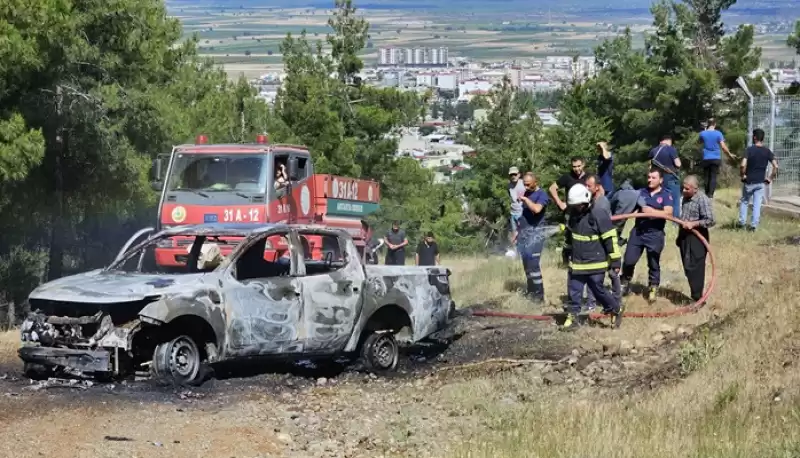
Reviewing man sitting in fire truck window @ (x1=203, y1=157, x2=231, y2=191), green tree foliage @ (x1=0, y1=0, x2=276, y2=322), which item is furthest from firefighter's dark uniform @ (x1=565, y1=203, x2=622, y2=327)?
green tree foliage @ (x1=0, y1=0, x2=276, y2=322)

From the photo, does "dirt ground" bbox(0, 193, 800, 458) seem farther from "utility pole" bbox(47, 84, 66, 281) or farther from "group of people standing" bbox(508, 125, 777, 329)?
"utility pole" bbox(47, 84, 66, 281)

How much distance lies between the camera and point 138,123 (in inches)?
1082

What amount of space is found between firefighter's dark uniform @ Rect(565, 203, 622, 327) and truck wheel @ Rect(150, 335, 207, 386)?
4.74 meters

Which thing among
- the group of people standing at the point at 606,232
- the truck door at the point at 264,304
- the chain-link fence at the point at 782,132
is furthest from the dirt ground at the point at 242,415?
the chain-link fence at the point at 782,132

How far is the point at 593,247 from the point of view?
1228cm

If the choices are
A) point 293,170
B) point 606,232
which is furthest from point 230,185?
point 606,232

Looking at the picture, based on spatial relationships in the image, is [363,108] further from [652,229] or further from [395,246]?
[652,229]

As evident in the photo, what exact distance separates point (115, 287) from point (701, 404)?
536cm

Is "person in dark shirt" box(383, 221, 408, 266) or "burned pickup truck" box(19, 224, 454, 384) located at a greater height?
"burned pickup truck" box(19, 224, 454, 384)

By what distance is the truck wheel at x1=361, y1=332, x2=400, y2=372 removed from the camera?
11.6m

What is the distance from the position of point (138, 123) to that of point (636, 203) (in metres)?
16.8

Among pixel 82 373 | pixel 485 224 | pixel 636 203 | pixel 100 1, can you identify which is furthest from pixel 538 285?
pixel 485 224

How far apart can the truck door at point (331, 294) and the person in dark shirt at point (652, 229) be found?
4331 millimetres

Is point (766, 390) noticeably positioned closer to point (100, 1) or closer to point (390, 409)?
point (390, 409)
